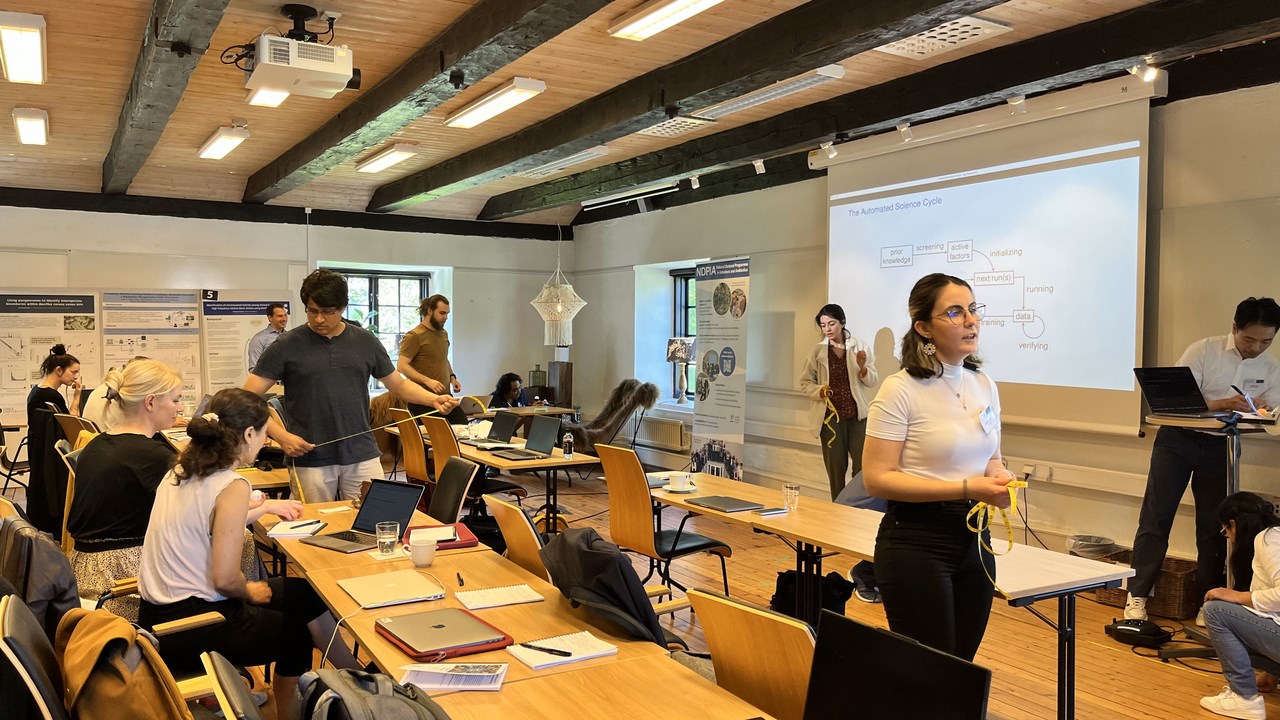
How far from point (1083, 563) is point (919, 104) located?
12.0 feet

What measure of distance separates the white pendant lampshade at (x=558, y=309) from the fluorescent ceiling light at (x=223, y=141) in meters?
3.67

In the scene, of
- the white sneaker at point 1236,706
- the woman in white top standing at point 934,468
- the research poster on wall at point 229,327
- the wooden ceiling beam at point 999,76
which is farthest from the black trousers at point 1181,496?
the research poster on wall at point 229,327

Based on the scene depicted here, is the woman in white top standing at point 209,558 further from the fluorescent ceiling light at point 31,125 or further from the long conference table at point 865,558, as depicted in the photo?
the fluorescent ceiling light at point 31,125

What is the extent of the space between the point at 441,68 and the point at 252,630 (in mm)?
3244

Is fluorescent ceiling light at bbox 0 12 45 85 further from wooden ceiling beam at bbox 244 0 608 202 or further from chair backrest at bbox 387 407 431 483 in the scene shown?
chair backrest at bbox 387 407 431 483

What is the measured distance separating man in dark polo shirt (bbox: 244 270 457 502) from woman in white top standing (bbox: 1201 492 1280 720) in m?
3.61

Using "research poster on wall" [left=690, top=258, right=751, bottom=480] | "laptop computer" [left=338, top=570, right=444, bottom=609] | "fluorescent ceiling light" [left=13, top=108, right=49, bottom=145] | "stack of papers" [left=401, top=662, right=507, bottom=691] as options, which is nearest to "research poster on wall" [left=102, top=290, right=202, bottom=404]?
"fluorescent ceiling light" [left=13, top=108, right=49, bottom=145]

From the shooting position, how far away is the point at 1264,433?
4926mm

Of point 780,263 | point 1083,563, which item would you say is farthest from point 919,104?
point 1083,563

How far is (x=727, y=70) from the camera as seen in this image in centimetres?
524

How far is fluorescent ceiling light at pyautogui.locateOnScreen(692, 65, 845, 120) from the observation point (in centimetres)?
548

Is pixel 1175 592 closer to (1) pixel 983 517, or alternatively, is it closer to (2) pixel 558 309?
(1) pixel 983 517

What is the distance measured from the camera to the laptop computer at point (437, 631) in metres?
2.22

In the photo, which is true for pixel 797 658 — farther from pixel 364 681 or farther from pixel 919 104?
pixel 919 104
